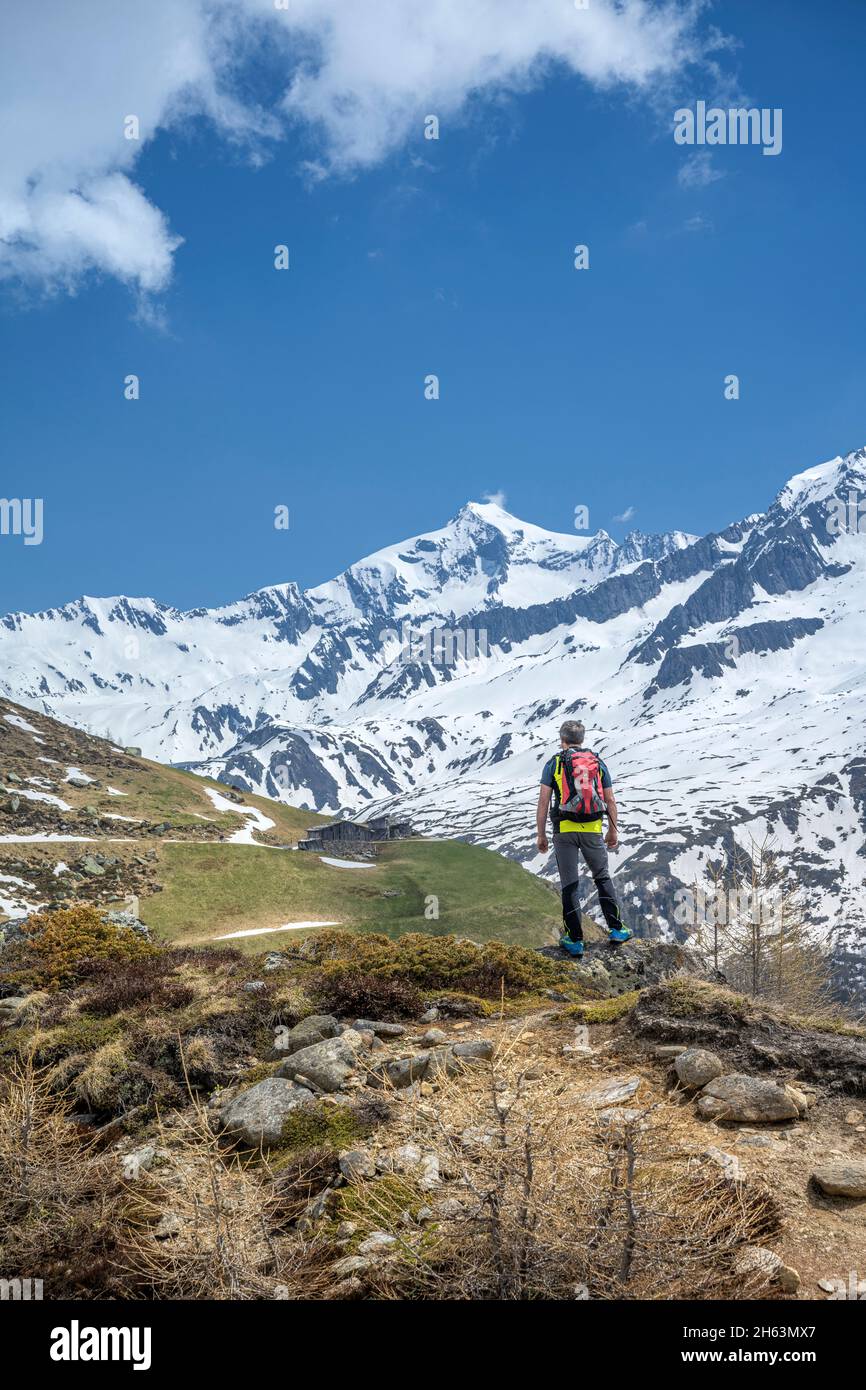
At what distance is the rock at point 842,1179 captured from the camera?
550cm

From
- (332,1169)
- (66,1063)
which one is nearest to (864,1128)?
(332,1169)

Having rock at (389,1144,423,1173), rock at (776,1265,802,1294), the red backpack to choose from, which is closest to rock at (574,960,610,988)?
the red backpack

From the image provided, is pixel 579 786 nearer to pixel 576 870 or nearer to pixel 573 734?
pixel 573 734

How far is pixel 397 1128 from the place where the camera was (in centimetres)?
714

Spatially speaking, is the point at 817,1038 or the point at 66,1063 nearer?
the point at 817,1038

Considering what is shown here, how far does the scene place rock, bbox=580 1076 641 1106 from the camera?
277 inches

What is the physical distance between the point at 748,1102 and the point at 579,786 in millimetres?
7322

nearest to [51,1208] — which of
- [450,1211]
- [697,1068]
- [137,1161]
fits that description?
[137,1161]

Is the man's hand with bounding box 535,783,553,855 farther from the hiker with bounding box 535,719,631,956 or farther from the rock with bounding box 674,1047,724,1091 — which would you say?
the rock with bounding box 674,1047,724,1091

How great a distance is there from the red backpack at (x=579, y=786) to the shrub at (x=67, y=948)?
8963mm

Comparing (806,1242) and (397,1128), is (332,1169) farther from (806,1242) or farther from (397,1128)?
(806,1242)
